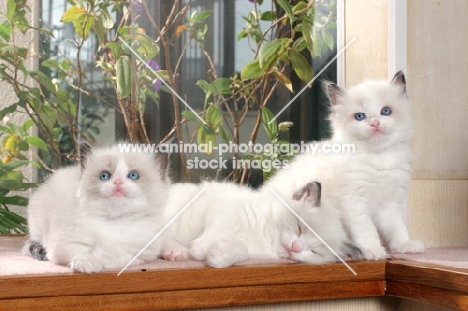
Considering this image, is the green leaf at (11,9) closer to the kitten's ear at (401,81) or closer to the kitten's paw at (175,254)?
the kitten's paw at (175,254)

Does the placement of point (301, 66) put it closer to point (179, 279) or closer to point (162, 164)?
point (162, 164)

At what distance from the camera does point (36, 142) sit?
124 cm

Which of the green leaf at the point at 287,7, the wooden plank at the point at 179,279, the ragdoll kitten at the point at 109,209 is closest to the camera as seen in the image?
the wooden plank at the point at 179,279

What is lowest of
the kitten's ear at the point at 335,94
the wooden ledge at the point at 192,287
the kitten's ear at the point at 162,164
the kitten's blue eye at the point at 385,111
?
the wooden ledge at the point at 192,287

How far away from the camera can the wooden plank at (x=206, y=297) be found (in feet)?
2.96

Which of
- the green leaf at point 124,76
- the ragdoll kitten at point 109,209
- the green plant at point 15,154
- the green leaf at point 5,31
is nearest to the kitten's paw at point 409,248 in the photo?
the ragdoll kitten at point 109,209

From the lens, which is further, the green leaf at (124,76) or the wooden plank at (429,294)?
the green leaf at (124,76)

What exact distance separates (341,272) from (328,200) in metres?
0.16

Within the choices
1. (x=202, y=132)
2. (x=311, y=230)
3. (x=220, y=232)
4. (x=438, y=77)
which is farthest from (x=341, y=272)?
(x=438, y=77)

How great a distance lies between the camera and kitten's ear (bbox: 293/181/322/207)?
1154 millimetres

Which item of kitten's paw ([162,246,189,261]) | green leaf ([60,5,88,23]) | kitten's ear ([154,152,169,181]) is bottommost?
kitten's paw ([162,246,189,261])

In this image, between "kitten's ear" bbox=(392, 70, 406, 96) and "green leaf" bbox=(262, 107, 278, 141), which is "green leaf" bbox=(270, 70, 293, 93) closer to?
"green leaf" bbox=(262, 107, 278, 141)

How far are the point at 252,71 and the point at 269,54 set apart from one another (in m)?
0.05

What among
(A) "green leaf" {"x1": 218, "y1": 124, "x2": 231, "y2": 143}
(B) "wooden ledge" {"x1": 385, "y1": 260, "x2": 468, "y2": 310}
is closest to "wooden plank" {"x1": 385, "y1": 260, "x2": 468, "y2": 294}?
(B) "wooden ledge" {"x1": 385, "y1": 260, "x2": 468, "y2": 310}
